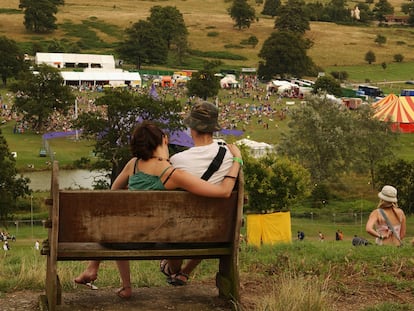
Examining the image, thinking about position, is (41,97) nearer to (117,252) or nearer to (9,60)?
(9,60)

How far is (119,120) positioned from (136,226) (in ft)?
100

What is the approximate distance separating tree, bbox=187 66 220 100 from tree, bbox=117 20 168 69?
2028 centimetres

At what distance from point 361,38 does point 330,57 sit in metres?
12.1

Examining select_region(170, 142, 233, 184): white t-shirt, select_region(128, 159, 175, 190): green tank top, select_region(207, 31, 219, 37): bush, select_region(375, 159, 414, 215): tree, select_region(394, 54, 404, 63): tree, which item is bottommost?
select_region(394, 54, 404, 63): tree

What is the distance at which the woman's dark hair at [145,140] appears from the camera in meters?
5.06

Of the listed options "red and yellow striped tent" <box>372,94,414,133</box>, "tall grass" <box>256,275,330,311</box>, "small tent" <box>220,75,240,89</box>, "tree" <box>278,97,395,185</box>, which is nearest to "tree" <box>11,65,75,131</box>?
"small tent" <box>220,75,240,89</box>

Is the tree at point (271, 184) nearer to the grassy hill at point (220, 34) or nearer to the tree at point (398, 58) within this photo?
the grassy hill at point (220, 34)

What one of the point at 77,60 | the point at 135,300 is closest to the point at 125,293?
the point at 135,300

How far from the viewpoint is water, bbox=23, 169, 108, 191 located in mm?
33891

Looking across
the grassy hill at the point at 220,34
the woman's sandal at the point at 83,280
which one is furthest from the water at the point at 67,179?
the grassy hill at the point at 220,34

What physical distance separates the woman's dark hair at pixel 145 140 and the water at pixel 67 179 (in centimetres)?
2798

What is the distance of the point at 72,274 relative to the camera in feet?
20.5

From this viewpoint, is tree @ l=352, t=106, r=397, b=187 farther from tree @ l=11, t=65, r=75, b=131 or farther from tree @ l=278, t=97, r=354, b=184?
tree @ l=11, t=65, r=75, b=131

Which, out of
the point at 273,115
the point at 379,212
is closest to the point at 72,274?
the point at 379,212
